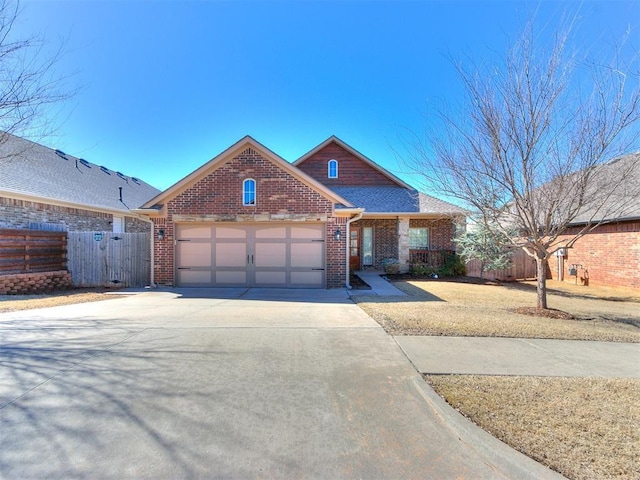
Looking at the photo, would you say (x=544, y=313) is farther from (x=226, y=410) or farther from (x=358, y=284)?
(x=226, y=410)

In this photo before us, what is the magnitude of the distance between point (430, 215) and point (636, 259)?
7.56 meters

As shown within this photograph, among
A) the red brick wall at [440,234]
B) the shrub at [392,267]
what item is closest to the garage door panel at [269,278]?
the shrub at [392,267]

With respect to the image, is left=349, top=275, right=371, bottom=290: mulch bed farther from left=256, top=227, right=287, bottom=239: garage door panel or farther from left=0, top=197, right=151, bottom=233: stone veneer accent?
left=0, top=197, right=151, bottom=233: stone veneer accent

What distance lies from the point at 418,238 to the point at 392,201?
232 centimetres

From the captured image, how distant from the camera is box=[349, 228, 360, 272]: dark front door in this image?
16.2 metres

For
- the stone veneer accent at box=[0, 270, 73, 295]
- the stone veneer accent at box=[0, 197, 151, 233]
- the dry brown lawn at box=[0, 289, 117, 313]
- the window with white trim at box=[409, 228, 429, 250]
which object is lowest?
the dry brown lawn at box=[0, 289, 117, 313]

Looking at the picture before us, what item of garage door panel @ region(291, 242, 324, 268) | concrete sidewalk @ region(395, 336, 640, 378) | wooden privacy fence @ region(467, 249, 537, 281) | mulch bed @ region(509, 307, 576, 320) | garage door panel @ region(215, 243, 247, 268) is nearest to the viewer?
concrete sidewalk @ region(395, 336, 640, 378)

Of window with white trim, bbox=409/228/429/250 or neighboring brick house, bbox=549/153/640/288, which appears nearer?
neighboring brick house, bbox=549/153/640/288

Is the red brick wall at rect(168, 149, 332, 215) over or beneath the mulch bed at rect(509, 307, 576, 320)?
over

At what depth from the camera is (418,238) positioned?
645 inches

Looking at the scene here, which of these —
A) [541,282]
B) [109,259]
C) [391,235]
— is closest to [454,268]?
[391,235]

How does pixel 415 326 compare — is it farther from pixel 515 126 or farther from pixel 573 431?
pixel 515 126

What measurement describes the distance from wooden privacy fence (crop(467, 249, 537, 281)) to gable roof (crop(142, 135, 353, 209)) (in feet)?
25.6

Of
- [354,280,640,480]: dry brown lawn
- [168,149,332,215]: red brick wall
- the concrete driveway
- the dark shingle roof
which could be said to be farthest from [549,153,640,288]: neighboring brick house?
the concrete driveway
